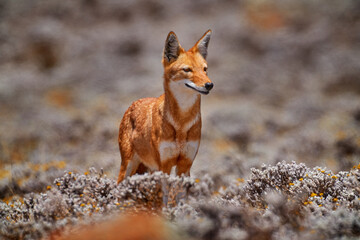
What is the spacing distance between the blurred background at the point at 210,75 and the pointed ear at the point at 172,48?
3120 mm

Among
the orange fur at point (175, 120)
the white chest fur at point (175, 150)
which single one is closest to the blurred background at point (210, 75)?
the orange fur at point (175, 120)

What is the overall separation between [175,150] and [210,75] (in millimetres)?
19471

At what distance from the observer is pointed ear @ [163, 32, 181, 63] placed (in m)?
4.52

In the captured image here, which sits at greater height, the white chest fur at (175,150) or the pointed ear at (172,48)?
the pointed ear at (172,48)

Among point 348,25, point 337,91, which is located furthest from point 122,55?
point 348,25

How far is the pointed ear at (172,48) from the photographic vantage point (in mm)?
4516

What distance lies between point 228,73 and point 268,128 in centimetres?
1075

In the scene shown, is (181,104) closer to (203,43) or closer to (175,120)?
(175,120)

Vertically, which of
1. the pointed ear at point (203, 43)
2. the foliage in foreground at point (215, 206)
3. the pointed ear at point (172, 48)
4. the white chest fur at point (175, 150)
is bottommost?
the foliage in foreground at point (215, 206)

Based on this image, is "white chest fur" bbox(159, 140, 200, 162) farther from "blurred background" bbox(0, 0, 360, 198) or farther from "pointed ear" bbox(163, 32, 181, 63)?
"blurred background" bbox(0, 0, 360, 198)

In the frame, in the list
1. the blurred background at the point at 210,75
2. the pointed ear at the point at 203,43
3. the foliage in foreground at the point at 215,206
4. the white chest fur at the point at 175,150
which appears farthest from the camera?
the blurred background at the point at 210,75

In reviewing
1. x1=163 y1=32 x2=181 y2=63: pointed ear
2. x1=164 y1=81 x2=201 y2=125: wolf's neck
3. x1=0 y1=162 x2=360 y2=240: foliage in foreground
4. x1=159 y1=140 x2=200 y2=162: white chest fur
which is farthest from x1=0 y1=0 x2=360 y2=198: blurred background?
x1=163 y1=32 x2=181 y2=63: pointed ear

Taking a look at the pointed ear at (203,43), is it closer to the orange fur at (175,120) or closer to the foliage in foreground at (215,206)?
the orange fur at (175,120)

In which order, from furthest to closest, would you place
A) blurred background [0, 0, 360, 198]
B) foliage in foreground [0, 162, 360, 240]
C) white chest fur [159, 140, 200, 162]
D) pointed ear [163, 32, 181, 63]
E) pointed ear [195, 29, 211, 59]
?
blurred background [0, 0, 360, 198]
pointed ear [195, 29, 211, 59]
pointed ear [163, 32, 181, 63]
white chest fur [159, 140, 200, 162]
foliage in foreground [0, 162, 360, 240]
